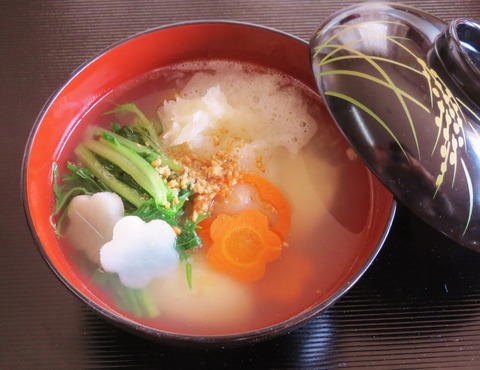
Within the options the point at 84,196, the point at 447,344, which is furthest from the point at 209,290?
the point at 447,344

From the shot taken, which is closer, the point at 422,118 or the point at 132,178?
the point at 422,118

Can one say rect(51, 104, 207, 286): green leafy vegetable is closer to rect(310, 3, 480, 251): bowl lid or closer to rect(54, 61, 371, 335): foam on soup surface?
rect(54, 61, 371, 335): foam on soup surface

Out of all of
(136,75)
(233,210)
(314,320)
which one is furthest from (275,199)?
(136,75)

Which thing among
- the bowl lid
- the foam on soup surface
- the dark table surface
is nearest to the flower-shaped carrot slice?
the foam on soup surface

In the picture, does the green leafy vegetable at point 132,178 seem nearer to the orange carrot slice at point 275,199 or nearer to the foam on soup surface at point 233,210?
the foam on soup surface at point 233,210

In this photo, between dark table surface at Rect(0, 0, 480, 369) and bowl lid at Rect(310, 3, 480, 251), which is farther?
dark table surface at Rect(0, 0, 480, 369)

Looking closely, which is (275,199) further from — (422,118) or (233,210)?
(422,118)

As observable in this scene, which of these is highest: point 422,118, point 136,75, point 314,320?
point 136,75
